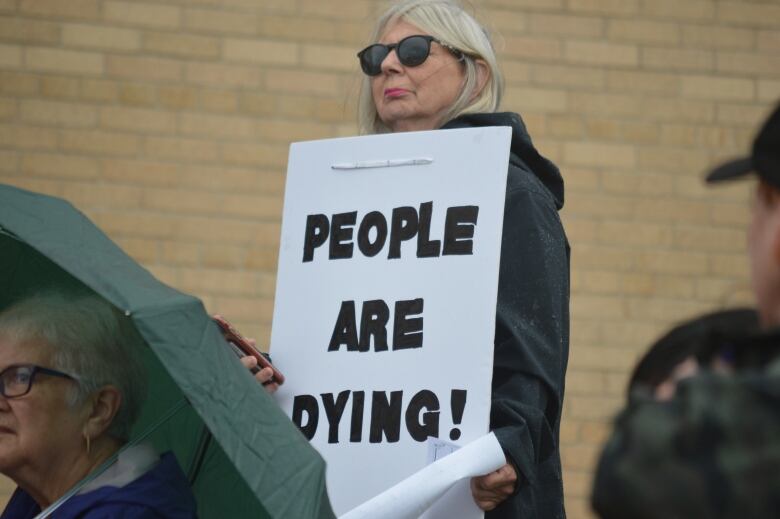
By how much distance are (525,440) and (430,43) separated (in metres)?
1.07

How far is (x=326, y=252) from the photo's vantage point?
3.69 m

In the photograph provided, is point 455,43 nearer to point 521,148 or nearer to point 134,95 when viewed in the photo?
point 521,148

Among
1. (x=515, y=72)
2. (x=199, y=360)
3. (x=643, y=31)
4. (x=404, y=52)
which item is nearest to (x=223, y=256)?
(x=515, y=72)

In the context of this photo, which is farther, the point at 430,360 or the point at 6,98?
the point at 6,98

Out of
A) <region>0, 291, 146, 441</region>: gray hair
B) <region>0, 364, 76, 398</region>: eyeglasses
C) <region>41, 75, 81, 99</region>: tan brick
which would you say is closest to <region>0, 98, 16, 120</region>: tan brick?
<region>41, 75, 81, 99</region>: tan brick

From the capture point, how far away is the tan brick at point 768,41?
6.68 metres

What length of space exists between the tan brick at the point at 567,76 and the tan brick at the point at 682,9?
37 cm

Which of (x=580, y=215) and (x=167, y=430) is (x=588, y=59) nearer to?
(x=580, y=215)

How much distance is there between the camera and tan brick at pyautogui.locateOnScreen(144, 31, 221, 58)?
6414 mm

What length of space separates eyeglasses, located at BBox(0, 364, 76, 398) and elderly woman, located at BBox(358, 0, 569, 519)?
98cm

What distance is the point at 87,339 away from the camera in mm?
3410

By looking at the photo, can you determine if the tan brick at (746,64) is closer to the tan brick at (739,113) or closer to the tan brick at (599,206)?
the tan brick at (739,113)

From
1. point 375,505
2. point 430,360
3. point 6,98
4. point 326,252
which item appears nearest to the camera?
point 375,505

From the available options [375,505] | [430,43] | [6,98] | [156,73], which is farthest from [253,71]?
[375,505]
